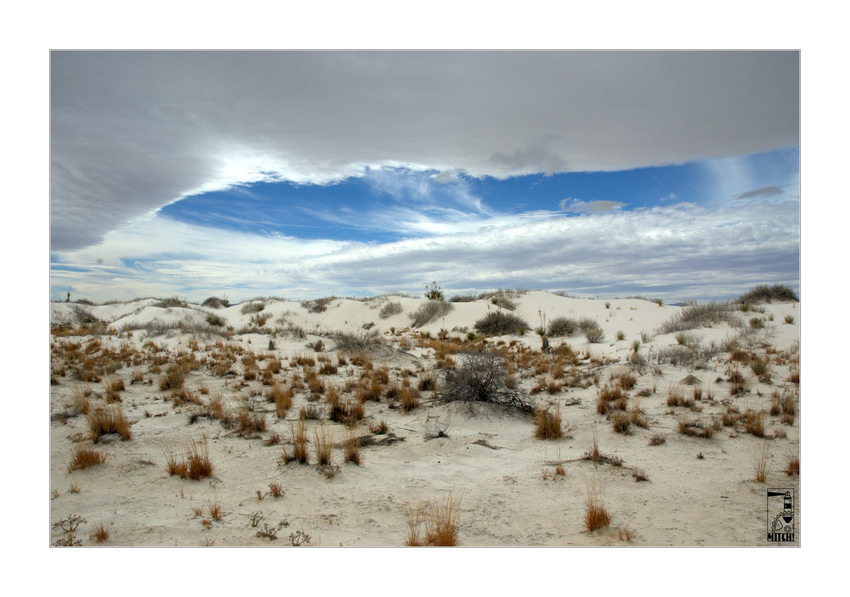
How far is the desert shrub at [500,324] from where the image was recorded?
19469 millimetres

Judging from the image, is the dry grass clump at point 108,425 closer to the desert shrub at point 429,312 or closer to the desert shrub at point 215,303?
the desert shrub at point 429,312

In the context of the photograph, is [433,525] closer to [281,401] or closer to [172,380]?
[281,401]

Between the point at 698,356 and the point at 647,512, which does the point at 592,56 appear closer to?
the point at 647,512

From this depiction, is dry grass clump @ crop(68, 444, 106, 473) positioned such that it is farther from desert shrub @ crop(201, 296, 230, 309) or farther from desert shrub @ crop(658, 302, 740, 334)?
desert shrub @ crop(201, 296, 230, 309)

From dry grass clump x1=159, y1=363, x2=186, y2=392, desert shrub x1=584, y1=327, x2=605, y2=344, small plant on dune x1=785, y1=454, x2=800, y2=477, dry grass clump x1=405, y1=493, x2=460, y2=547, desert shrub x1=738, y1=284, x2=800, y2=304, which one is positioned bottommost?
dry grass clump x1=405, y1=493, x2=460, y2=547

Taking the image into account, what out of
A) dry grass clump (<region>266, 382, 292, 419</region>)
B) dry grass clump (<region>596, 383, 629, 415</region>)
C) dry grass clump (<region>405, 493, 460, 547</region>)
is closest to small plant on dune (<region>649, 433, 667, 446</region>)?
dry grass clump (<region>596, 383, 629, 415</region>)

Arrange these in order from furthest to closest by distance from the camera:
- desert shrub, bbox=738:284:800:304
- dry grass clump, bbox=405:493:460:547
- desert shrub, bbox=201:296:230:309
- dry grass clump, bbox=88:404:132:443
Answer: desert shrub, bbox=201:296:230:309 < desert shrub, bbox=738:284:800:304 < dry grass clump, bbox=88:404:132:443 < dry grass clump, bbox=405:493:460:547

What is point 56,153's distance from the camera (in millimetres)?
4441

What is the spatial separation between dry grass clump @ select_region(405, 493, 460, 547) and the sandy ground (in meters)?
0.07

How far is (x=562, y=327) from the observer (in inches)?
689

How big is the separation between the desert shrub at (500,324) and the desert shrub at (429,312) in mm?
3839

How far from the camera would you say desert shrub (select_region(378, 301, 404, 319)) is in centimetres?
2645

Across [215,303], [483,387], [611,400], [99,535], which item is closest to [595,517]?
[99,535]

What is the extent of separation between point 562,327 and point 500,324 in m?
3.25
